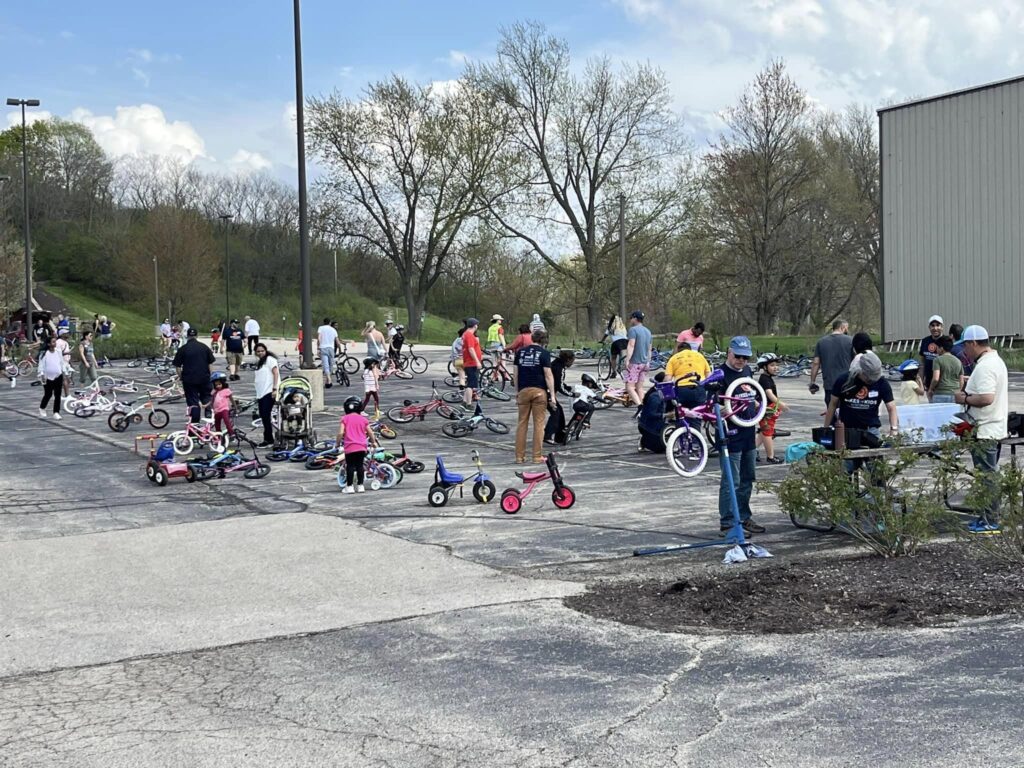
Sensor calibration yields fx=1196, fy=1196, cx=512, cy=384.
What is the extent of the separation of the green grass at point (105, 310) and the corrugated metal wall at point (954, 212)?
5502 centimetres

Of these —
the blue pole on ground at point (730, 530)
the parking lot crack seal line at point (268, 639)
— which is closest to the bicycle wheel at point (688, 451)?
the blue pole on ground at point (730, 530)

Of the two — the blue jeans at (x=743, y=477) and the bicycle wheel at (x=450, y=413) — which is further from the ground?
the bicycle wheel at (x=450, y=413)

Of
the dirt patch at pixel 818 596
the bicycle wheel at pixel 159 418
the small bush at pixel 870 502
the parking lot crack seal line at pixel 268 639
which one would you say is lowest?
the parking lot crack seal line at pixel 268 639

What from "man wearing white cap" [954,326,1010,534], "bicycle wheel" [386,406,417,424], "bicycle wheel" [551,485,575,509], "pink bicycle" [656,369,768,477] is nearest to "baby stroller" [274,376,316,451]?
"bicycle wheel" [386,406,417,424]

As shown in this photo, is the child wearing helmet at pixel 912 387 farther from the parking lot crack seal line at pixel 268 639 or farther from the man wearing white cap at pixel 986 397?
the parking lot crack seal line at pixel 268 639

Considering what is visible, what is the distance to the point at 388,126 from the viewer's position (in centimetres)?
6638

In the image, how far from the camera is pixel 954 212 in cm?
4028

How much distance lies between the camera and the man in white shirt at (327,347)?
29062mm

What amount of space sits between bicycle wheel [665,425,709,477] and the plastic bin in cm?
248

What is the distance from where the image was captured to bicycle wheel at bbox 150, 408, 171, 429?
21.5m

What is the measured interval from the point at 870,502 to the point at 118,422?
1538 cm

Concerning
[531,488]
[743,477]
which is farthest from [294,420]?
[743,477]

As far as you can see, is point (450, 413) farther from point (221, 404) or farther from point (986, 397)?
point (986, 397)

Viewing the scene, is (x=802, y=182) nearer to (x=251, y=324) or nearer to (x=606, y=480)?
(x=251, y=324)
